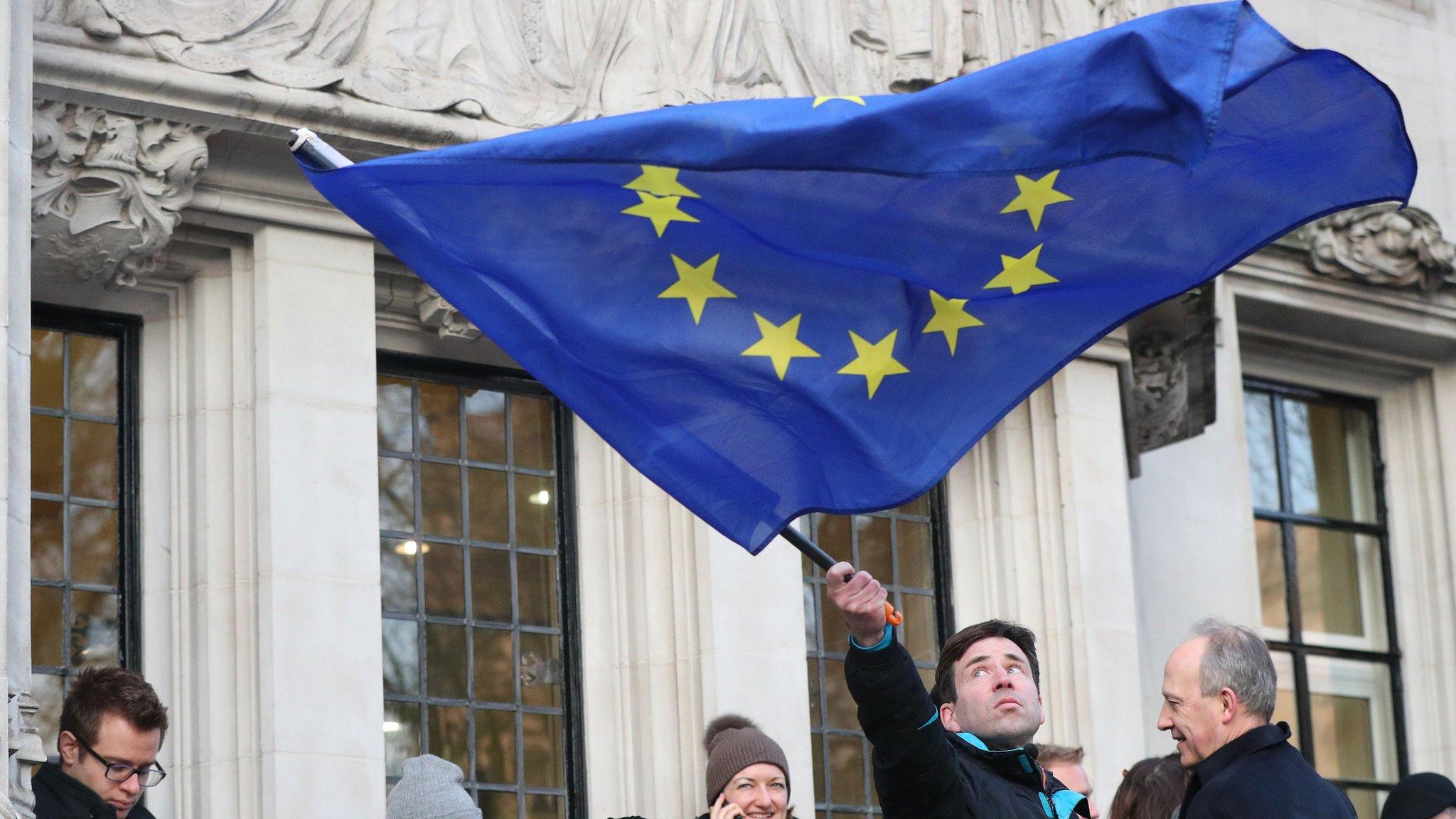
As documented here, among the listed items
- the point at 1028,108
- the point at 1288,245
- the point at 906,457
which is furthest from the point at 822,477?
the point at 1288,245

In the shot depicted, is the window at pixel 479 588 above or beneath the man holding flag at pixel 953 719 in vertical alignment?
above

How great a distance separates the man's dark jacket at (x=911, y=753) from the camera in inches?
270

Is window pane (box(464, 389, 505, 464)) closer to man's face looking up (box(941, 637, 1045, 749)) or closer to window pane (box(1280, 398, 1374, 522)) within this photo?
man's face looking up (box(941, 637, 1045, 749))

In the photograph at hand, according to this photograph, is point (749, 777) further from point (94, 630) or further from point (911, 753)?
point (94, 630)

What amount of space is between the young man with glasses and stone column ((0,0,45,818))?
0.13 metres

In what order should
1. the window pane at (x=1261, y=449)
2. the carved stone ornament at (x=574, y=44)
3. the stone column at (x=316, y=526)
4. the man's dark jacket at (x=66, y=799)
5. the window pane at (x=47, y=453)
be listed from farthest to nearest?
the window pane at (x=1261, y=449), the carved stone ornament at (x=574, y=44), the window pane at (x=47, y=453), the stone column at (x=316, y=526), the man's dark jacket at (x=66, y=799)

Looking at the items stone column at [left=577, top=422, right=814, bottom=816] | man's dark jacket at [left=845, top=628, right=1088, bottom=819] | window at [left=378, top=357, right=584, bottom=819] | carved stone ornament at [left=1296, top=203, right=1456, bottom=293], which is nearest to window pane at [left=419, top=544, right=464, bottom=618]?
window at [left=378, top=357, right=584, bottom=819]

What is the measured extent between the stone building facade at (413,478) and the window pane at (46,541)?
1 cm

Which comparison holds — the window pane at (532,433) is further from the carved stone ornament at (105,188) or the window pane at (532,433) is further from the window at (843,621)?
the carved stone ornament at (105,188)

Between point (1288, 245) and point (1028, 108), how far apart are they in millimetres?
8544

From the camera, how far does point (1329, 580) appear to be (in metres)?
17.7

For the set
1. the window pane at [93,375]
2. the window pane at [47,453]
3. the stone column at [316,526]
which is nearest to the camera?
the stone column at [316,526]

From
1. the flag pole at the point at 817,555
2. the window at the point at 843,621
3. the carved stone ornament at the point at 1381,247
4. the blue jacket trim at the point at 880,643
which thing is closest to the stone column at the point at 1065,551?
the window at the point at 843,621

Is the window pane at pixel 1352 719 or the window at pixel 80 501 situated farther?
the window pane at pixel 1352 719
